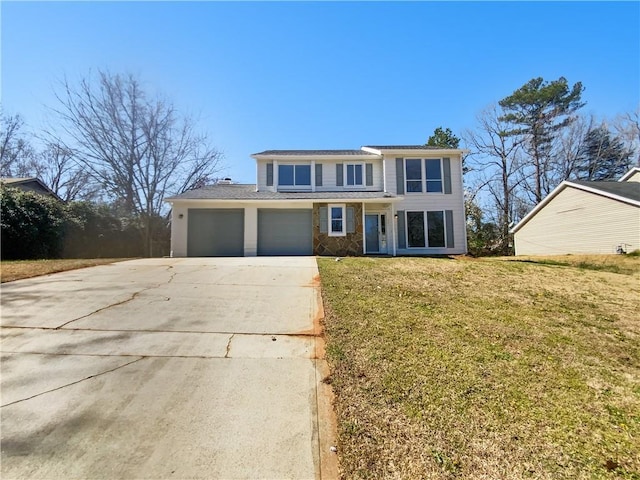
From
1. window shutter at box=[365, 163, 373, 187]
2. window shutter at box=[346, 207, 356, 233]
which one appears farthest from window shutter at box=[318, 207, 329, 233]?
window shutter at box=[365, 163, 373, 187]

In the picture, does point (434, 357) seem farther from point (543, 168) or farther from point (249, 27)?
point (543, 168)

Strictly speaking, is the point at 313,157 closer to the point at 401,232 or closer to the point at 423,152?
the point at 423,152

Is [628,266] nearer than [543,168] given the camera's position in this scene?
Yes

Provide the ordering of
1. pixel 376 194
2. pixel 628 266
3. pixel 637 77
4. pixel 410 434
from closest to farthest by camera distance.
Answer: pixel 410 434 < pixel 628 266 < pixel 376 194 < pixel 637 77

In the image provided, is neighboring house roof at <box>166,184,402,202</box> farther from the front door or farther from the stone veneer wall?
the front door

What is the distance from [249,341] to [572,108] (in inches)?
1303

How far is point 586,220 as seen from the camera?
15570 millimetres

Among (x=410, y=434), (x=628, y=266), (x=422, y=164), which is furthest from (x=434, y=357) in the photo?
(x=422, y=164)

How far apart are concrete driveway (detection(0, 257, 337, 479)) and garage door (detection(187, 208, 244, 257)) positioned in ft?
28.3

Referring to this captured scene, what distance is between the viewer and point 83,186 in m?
24.4

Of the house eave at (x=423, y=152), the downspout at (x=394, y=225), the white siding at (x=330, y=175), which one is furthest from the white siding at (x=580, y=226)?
the white siding at (x=330, y=175)

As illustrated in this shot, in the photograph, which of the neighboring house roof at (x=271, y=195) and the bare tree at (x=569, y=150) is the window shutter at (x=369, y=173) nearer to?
the neighboring house roof at (x=271, y=195)

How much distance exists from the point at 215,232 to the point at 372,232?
789cm

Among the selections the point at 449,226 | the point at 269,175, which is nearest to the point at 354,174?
the point at 269,175
